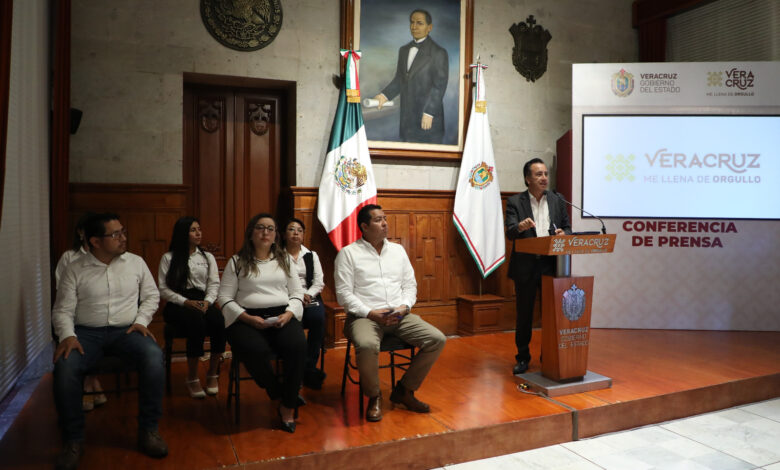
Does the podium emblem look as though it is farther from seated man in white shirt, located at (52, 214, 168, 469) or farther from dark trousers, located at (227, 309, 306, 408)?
seated man in white shirt, located at (52, 214, 168, 469)

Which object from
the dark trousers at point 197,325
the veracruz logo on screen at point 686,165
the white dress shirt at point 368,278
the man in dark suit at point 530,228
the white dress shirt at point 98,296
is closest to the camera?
the white dress shirt at point 98,296

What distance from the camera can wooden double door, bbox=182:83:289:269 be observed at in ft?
15.4

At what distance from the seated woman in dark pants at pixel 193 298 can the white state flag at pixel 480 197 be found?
8.03ft

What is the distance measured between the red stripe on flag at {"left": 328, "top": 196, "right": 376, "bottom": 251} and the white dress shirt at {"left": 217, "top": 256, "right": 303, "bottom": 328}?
1.62m

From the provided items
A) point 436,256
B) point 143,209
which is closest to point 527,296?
point 436,256

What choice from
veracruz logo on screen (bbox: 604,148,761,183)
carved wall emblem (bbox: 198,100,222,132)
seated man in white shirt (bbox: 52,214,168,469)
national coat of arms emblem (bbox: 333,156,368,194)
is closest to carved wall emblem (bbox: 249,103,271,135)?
carved wall emblem (bbox: 198,100,222,132)

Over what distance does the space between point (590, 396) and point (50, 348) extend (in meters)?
3.67

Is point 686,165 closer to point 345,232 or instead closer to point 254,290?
point 345,232

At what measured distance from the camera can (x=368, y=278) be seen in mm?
3078

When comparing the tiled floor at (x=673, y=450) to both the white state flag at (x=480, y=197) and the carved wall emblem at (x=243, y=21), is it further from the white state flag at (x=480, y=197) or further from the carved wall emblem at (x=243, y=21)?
the carved wall emblem at (x=243, y=21)

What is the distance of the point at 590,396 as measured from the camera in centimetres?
325

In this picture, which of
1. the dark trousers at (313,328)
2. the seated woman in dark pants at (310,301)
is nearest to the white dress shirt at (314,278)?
the seated woman in dark pants at (310,301)

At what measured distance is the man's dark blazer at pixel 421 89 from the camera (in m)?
5.03

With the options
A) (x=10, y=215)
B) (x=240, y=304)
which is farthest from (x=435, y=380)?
(x=10, y=215)
